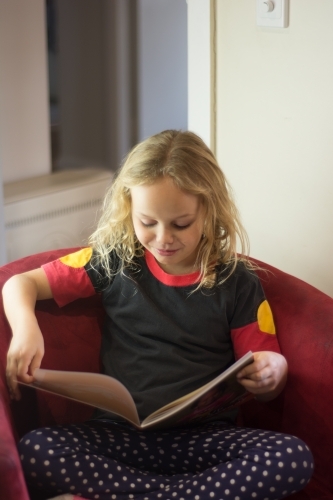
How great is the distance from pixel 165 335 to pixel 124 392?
0.21 metres

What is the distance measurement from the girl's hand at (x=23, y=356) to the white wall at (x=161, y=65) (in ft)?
5.98

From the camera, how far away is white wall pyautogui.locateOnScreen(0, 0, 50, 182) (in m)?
2.22

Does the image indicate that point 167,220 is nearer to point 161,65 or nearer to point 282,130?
point 282,130

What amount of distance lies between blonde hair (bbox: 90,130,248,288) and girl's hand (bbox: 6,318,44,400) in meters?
0.22

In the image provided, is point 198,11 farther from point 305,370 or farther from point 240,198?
point 305,370

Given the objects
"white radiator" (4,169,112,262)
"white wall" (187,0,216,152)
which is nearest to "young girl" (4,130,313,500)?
"white wall" (187,0,216,152)

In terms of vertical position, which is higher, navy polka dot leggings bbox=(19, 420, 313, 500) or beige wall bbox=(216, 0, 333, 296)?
beige wall bbox=(216, 0, 333, 296)

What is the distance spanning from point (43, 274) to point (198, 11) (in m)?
0.75

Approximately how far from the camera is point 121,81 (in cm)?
280

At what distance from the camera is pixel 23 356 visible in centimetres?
115

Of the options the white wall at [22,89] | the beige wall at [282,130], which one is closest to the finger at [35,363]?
the beige wall at [282,130]

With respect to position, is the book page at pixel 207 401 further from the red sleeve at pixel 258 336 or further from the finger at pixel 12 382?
the finger at pixel 12 382

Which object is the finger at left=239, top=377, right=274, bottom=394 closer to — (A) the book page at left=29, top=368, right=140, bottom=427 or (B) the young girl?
(B) the young girl

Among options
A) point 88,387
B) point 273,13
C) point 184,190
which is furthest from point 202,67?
point 88,387
